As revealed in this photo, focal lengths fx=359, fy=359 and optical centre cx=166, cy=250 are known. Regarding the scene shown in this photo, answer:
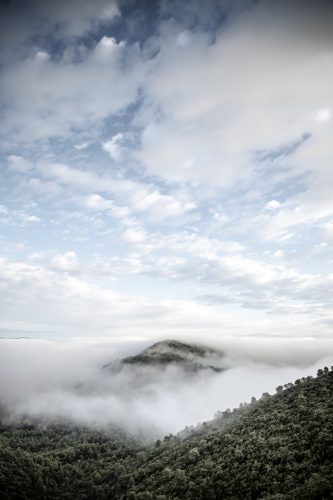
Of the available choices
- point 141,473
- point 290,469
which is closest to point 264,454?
point 290,469

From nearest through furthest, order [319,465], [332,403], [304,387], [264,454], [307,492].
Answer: [307,492] → [319,465] → [264,454] → [332,403] → [304,387]

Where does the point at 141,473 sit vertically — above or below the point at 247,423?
below

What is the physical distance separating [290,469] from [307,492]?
2743 centimetres

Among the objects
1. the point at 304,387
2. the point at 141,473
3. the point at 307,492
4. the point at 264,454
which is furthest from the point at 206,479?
the point at 304,387

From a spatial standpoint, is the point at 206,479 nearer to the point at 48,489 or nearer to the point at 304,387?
the point at 304,387

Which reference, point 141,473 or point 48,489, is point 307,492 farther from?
point 48,489

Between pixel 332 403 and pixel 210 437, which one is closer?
pixel 332 403

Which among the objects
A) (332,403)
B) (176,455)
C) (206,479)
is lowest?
(176,455)

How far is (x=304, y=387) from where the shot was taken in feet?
559

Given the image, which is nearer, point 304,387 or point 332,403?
point 332,403

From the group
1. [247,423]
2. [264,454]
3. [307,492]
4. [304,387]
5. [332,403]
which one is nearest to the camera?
[307,492]

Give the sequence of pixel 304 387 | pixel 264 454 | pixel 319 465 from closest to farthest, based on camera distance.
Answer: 1. pixel 319 465
2. pixel 264 454
3. pixel 304 387

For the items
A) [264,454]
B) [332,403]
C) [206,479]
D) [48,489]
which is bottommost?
[48,489]

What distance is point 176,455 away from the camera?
170 m
